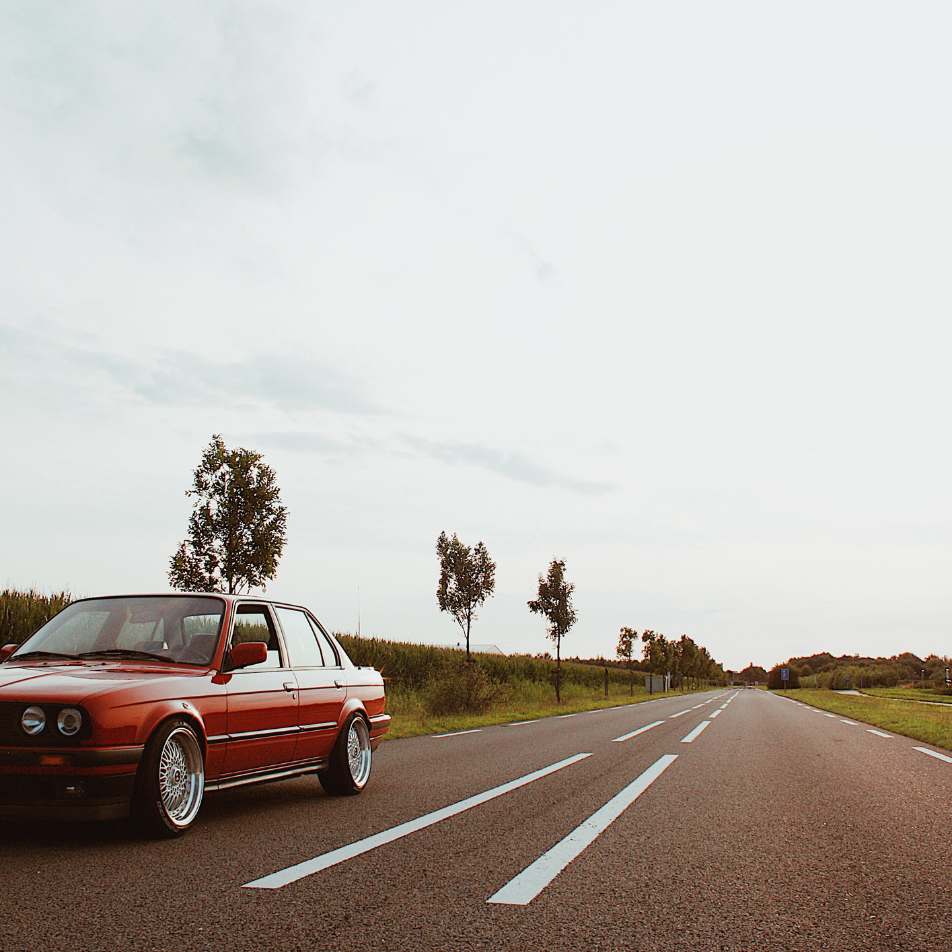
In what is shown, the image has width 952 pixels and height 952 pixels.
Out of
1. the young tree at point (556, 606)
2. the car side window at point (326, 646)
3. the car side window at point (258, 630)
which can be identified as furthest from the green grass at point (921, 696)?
the car side window at point (258, 630)

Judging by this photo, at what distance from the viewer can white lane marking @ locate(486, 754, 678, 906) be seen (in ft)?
12.4

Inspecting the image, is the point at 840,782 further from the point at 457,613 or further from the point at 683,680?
the point at 683,680

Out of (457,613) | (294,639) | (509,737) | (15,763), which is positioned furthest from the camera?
(457,613)

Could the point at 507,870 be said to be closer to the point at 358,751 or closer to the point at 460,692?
the point at 358,751

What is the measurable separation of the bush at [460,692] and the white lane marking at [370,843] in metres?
13.9

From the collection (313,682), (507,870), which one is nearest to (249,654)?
(313,682)

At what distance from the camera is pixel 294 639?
6.86 meters

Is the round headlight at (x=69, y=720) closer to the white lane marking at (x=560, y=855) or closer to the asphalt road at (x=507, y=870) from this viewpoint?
the asphalt road at (x=507, y=870)

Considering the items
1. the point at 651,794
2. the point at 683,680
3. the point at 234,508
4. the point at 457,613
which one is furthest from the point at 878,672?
the point at 651,794

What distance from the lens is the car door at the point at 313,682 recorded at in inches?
255

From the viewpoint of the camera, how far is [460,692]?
21.3 metres

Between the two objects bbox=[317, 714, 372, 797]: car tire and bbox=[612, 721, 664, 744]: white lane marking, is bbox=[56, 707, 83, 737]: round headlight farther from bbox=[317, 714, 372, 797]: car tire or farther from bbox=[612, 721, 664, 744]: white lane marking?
bbox=[612, 721, 664, 744]: white lane marking

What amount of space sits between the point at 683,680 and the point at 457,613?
7739 cm

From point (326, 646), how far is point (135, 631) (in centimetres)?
190
